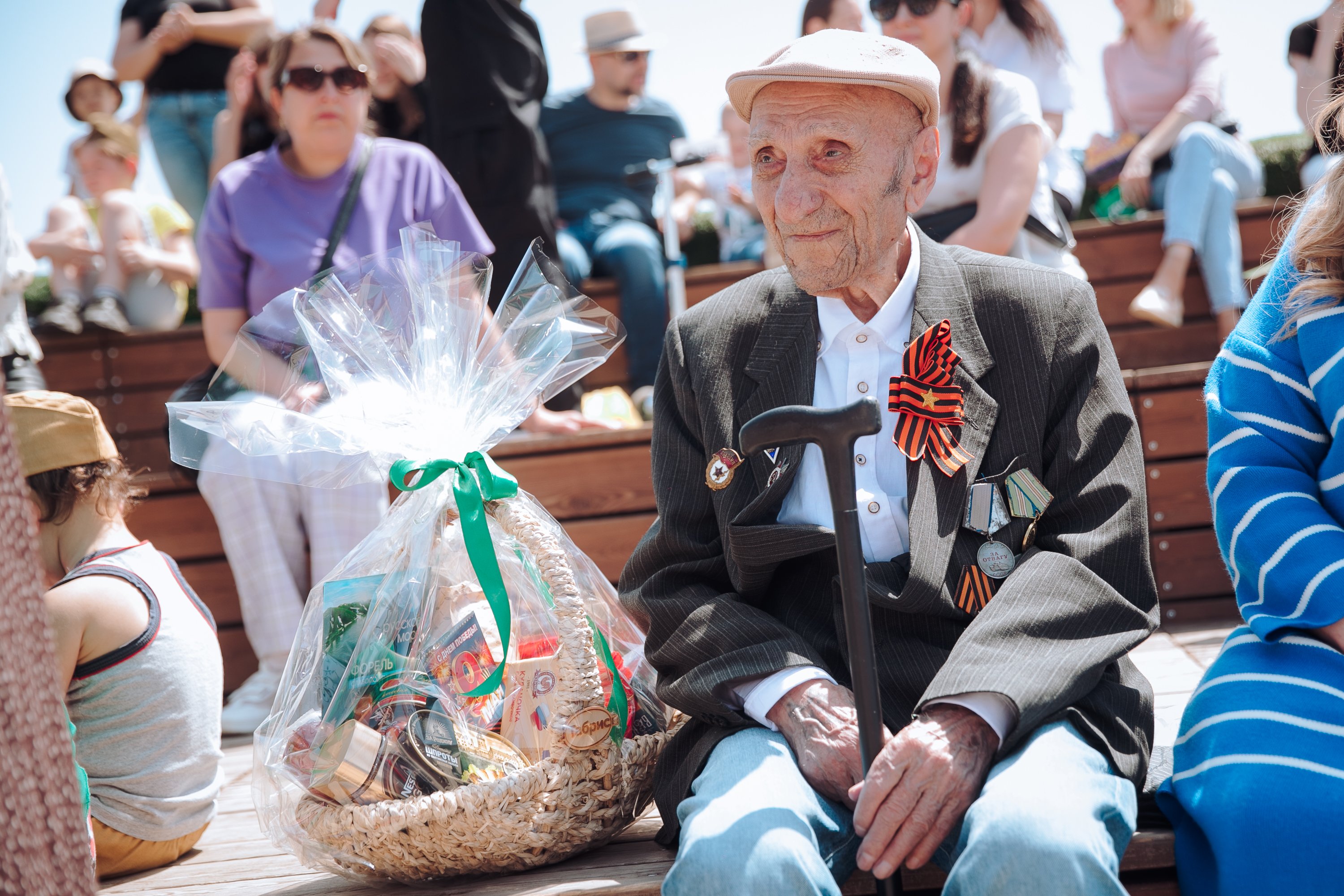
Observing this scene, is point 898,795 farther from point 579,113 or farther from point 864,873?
point 579,113

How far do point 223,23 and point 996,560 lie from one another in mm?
4450

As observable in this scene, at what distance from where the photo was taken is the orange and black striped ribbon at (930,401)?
1734 millimetres

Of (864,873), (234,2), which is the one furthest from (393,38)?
(864,873)

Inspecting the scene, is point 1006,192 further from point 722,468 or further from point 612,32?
point 612,32

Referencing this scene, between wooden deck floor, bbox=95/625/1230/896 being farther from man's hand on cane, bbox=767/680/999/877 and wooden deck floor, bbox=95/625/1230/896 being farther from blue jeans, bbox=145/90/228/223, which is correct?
blue jeans, bbox=145/90/228/223

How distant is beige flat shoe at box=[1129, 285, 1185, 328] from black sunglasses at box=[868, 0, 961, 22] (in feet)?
4.62

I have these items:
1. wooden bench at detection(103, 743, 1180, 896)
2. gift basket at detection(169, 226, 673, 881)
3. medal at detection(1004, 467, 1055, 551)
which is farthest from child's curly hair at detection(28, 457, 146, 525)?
medal at detection(1004, 467, 1055, 551)

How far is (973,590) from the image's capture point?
171cm

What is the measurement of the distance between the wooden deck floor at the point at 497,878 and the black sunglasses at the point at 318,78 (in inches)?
75.8

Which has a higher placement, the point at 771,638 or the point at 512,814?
the point at 771,638

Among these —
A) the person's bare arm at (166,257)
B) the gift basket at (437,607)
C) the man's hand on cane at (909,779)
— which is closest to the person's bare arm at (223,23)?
the person's bare arm at (166,257)

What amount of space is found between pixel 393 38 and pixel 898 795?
4331 mm

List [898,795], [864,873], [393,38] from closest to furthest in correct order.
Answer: [898,795] < [864,873] < [393,38]

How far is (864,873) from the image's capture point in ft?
5.36
